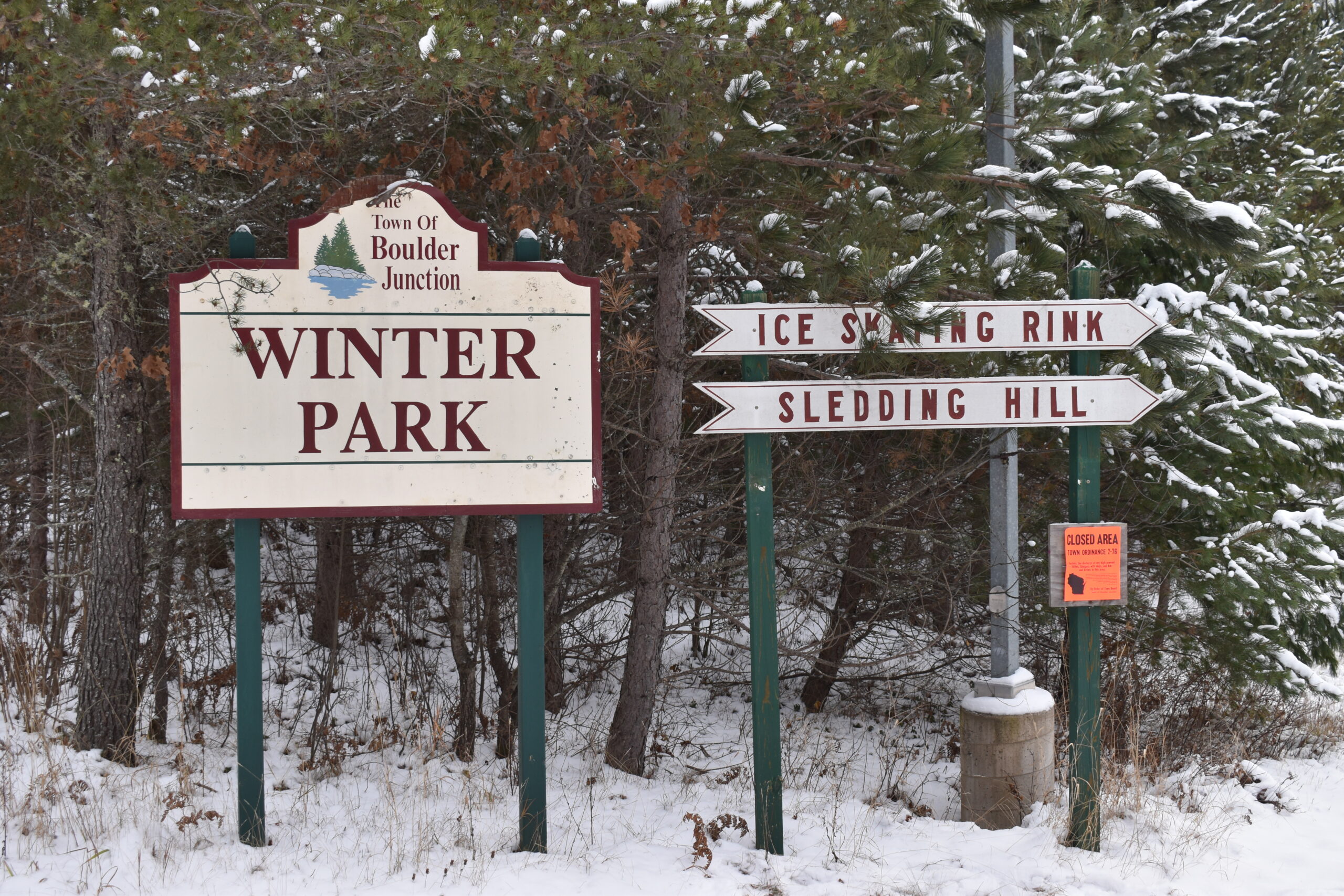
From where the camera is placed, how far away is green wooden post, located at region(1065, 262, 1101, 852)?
465cm

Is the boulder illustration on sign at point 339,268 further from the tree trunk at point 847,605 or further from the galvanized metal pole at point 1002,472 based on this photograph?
the tree trunk at point 847,605

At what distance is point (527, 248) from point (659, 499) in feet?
6.51

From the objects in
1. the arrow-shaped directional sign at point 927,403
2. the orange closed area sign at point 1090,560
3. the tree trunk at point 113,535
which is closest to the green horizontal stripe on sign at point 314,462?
the arrow-shaped directional sign at point 927,403

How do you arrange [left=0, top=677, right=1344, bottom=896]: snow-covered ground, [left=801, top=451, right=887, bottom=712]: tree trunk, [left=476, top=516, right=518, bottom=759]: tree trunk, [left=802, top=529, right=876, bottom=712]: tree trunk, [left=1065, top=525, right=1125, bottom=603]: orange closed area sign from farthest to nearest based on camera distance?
[left=802, top=529, right=876, bottom=712]: tree trunk
[left=801, top=451, right=887, bottom=712]: tree trunk
[left=476, top=516, right=518, bottom=759]: tree trunk
[left=1065, top=525, right=1125, bottom=603]: orange closed area sign
[left=0, top=677, right=1344, bottom=896]: snow-covered ground

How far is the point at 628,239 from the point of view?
533cm

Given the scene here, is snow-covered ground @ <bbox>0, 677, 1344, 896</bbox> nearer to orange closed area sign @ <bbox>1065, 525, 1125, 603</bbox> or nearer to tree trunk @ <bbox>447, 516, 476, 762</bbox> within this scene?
tree trunk @ <bbox>447, 516, 476, 762</bbox>

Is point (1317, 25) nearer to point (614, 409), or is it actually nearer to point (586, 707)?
point (614, 409)

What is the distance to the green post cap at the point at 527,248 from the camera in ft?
14.7

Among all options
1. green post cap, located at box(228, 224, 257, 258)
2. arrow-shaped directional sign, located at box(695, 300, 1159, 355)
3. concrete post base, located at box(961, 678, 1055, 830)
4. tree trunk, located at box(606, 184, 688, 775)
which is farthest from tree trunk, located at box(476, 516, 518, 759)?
concrete post base, located at box(961, 678, 1055, 830)

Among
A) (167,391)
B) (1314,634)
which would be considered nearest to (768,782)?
(1314,634)

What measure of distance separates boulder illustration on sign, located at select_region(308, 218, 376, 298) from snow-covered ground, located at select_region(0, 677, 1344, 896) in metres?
2.27

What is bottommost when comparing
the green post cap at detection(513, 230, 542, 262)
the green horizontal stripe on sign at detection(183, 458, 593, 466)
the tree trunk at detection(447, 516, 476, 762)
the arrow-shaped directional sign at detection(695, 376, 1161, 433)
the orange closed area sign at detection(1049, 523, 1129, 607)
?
the tree trunk at detection(447, 516, 476, 762)

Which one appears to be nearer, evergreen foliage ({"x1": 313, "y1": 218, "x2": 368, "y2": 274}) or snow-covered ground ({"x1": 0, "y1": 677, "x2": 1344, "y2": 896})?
snow-covered ground ({"x1": 0, "y1": 677, "x2": 1344, "y2": 896})

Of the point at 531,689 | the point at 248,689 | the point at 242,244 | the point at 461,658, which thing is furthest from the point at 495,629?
the point at 242,244
